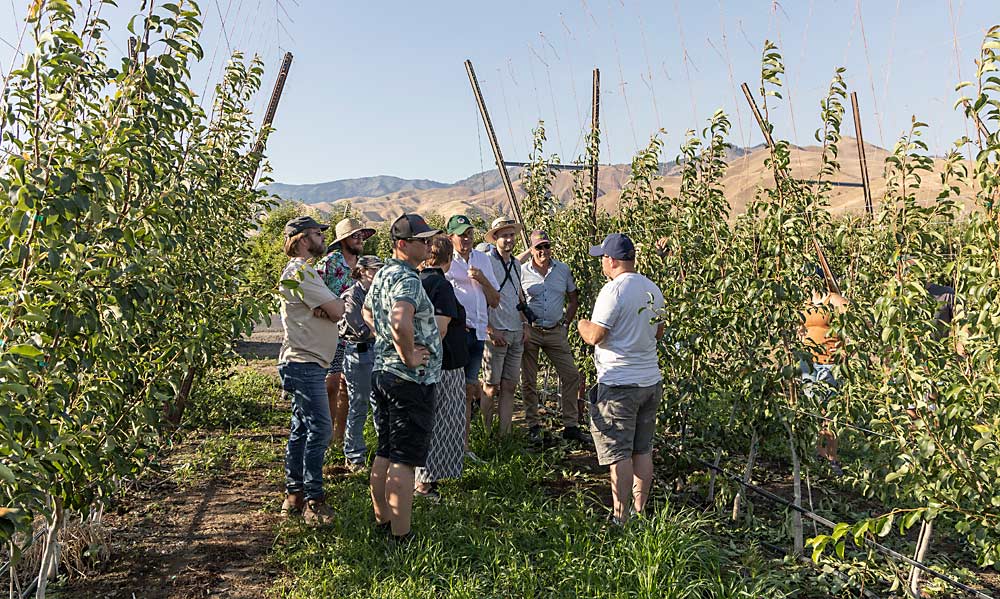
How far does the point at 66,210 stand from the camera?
7.29 ft

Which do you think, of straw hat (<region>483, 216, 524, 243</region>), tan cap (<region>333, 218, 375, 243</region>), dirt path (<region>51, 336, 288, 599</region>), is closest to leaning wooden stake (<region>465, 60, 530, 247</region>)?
straw hat (<region>483, 216, 524, 243</region>)

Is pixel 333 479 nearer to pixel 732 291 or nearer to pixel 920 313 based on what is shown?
pixel 732 291

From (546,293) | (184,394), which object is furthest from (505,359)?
(184,394)

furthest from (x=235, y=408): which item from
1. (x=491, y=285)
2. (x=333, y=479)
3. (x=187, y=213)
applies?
(x=187, y=213)

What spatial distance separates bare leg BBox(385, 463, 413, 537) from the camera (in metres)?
3.84

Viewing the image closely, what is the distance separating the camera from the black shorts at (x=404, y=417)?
384 centimetres

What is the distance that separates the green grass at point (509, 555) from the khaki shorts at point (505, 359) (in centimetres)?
149

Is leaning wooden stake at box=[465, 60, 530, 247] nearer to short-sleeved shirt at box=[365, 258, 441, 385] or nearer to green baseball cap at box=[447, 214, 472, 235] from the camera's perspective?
green baseball cap at box=[447, 214, 472, 235]

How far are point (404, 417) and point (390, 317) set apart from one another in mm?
567

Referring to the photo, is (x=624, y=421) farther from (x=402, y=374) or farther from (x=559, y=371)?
(x=559, y=371)

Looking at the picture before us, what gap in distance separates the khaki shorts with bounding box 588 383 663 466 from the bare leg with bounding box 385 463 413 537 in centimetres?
119

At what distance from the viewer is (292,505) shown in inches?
179

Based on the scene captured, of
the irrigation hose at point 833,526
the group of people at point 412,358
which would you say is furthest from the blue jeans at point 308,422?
the irrigation hose at point 833,526

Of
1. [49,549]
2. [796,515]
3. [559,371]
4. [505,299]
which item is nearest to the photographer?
[49,549]
